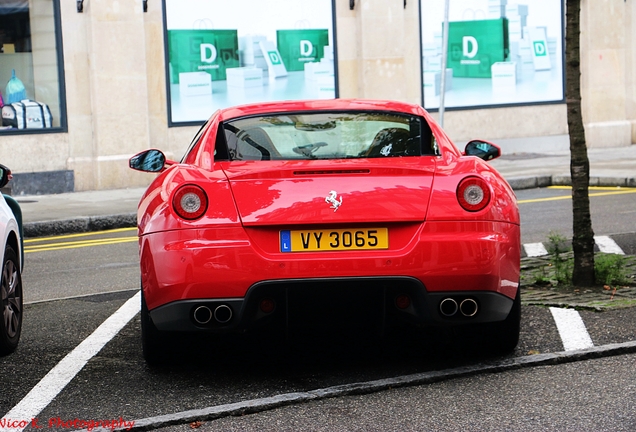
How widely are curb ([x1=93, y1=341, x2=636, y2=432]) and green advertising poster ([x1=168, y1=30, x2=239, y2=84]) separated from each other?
14677mm

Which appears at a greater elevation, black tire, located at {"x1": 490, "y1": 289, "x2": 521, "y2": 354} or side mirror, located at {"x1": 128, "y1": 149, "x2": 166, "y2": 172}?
side mirror, located at {"x1": 128, "y1": 149, "x2": 166, "y2": 172}

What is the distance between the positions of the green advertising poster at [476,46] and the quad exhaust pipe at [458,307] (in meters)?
17.1

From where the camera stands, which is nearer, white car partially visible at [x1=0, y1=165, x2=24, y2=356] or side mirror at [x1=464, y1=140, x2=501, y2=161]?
white car partially visible at [x1=0, y1=165, x2=24, y2=356]

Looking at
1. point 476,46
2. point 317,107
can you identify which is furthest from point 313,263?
point 476,46

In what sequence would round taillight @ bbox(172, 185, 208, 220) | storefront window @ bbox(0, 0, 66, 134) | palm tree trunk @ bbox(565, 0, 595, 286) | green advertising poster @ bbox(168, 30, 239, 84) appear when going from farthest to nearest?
1. green advertising poster @ bbox(168, 30, 239, 84)
2. storefront window @ bbox(0, 0, 66, 134)
3. palm tree trunk @ bbox(565, 0, 595, 286)
4. round taillight @ bbox(172, 185, 208, 220)

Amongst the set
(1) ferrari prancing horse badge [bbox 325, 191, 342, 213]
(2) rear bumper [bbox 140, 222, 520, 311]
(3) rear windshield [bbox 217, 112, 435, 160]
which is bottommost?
(2) rear bumper [bbox 140, 222, 520, 311]

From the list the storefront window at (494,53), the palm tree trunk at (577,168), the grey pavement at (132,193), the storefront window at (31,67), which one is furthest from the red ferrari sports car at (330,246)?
the storefront window at (494,53)

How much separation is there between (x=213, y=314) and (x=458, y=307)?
1143 mm

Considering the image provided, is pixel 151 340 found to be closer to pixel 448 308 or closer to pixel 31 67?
pixel 448 308

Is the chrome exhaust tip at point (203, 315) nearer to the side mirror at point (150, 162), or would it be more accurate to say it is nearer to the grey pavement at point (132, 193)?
the side mirror at point (150, 162)

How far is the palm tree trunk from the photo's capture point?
284 inches

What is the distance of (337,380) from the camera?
16.7 feet

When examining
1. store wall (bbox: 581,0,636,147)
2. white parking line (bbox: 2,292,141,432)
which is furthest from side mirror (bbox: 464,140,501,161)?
store wall (bbox: 581,0,636,147)

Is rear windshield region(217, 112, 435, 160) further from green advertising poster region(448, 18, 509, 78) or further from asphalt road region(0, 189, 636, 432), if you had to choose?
green advertising poster region(448, 18, 509, 78)
